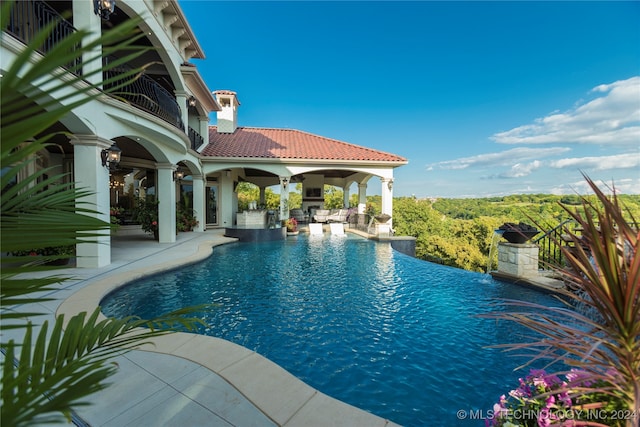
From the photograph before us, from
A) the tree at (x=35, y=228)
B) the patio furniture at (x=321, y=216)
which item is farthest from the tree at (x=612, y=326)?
the patio furniture at (x=321, y=216)

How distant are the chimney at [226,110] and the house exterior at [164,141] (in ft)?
0.22

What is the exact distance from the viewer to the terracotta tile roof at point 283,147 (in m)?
15.8

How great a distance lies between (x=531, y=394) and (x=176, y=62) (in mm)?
13596

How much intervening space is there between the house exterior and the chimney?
0.22ft

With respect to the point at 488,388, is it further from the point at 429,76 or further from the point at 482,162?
the point at 482,162

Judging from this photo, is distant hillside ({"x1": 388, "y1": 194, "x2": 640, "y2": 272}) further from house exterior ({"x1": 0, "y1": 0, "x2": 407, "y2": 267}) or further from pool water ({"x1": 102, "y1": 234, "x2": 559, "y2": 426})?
pool water ({"x1": 102, "y1": 234, "x2": 559, "y2": 426})

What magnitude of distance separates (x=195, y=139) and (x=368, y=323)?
13187 millimetres

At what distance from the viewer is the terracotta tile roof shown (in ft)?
51.7

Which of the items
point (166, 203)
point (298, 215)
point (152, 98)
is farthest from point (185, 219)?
point (298, 215)

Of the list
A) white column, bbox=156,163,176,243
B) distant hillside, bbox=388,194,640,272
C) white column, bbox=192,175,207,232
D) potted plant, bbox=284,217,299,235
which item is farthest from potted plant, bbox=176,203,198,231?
distant hillside, bbox=388,194,640,272

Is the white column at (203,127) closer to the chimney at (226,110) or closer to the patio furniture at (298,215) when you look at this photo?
the chimney at (226,110)

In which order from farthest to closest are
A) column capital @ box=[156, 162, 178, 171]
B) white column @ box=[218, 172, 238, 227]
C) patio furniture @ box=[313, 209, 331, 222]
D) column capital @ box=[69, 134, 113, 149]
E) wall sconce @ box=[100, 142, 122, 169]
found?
patio furniture @ box=[313, 209, 331, 222], white column @ box=[218, 172, 238, 227], column capital @ box=[156, 162, 178, 171], wall sconce @ box=[100, 142, 122, 169], column capital @ box=[69, 134, 113, 149]

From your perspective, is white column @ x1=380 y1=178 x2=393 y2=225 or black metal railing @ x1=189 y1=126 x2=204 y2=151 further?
white column @ x1=380 y1=178 x2=393 y2=225

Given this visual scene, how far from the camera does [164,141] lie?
1006 cm
